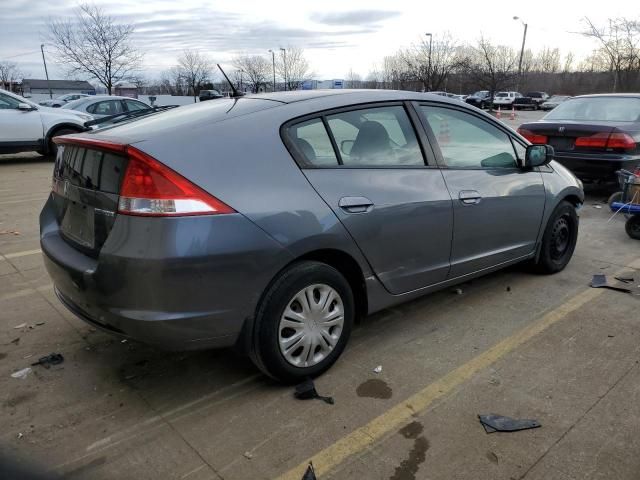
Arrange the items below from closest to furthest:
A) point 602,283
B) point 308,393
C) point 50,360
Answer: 1. point 308,393
2. point 50,360
3. point 602,283

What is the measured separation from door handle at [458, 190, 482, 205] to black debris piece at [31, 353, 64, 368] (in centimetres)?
278

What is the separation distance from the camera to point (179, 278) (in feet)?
7.74

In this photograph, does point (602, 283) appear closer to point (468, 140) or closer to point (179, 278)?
point (468, 140)

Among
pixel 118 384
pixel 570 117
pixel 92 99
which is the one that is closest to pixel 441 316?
pixel 118 384

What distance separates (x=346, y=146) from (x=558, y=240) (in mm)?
2671

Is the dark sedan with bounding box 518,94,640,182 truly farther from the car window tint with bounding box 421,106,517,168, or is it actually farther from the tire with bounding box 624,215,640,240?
the car window tint with bounding box 421,106,517,168

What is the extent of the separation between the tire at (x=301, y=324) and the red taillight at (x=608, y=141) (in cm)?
611

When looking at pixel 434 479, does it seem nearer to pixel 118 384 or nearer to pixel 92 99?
pixel 118 384

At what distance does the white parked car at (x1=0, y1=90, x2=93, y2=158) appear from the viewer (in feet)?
36.3

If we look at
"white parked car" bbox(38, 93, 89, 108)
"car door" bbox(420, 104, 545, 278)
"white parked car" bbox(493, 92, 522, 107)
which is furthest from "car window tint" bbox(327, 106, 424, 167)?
"white parked car" bbox(493, 92, 522, 107)

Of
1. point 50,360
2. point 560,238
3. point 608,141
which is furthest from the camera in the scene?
point 608,141

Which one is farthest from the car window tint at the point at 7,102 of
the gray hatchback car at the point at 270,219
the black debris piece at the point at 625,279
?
the black debris piece at the point at 625,279

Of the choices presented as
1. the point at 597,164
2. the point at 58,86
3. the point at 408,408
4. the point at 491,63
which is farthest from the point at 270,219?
the point at 58,86

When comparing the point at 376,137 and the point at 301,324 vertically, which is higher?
the point at 376,137
